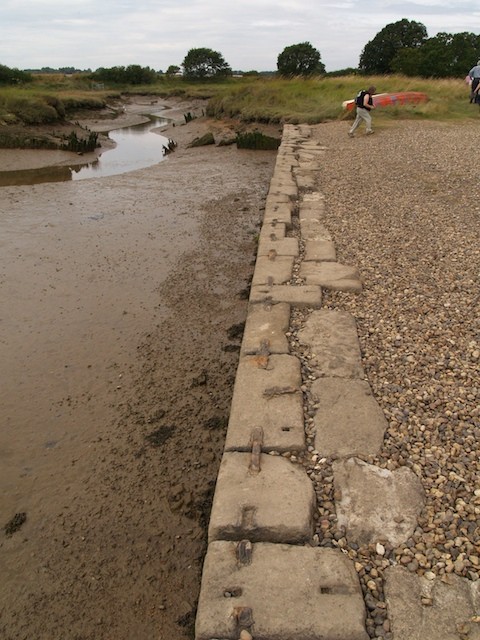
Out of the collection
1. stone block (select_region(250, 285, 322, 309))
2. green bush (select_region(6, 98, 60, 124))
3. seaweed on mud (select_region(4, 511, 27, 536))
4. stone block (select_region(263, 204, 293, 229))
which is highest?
green bush (select_region(6, 98, 60, 124))

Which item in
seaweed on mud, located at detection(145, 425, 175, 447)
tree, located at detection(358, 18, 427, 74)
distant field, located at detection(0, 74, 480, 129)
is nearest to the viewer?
seaweed on mud, located at detection(145, 425, 175, 447)

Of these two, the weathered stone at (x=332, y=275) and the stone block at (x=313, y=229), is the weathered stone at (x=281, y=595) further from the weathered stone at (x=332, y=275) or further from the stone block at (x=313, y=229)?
the stone block at (x=313, y=229)

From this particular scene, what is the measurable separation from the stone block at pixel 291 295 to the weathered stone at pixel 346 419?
1.14m

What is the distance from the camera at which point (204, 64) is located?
5231 cm

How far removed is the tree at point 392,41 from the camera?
44.7 meters

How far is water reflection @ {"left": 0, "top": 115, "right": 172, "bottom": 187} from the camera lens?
11.8 m

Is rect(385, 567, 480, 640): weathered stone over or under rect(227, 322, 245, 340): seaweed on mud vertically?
over

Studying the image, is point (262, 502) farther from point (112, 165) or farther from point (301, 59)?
point (301, 59)

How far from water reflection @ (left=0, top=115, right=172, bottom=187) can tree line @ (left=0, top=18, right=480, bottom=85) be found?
70.3 feet

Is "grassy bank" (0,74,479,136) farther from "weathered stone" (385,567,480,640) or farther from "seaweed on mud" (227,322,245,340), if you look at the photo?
"weathered stone" (385,567,480,640)

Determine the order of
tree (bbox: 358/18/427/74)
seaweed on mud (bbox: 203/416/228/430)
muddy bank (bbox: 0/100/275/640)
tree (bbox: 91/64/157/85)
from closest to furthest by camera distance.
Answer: muddy bank (bbox: 0/100/275/640) → seaweed on mud (bbox: 203/416/228/430) → tree (bbox: 358/18/427/74) → tree (bbox: 91/64/157/85)

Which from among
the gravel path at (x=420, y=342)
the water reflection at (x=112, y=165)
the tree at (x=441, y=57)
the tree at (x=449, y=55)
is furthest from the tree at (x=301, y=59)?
the gravel path at (x=420, y=342)

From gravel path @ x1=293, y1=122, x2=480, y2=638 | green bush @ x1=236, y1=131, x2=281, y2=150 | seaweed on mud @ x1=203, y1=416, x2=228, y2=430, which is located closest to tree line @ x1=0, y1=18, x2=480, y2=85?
green bush @ x1=236, y1=131, x2=281, y2=150

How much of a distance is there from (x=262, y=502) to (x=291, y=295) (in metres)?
2.37
